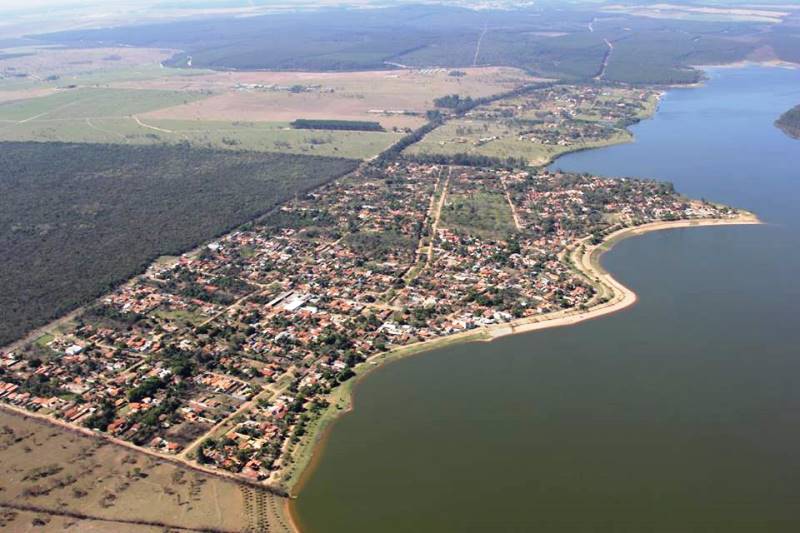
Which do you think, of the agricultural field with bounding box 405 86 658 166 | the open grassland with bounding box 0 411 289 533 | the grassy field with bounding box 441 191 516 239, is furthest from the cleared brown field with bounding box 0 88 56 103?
the open grassland with bounding box 0 411 289 533

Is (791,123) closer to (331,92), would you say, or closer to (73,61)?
(331,92)

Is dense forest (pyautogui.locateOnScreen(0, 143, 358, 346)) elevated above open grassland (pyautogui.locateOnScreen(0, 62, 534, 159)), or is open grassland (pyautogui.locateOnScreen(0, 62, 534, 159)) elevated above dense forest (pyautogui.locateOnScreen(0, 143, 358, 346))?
open grassland (pyautogui.locateOnScreen(0, 62, 534, 159))

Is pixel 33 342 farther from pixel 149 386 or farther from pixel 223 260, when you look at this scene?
pixel 223 260

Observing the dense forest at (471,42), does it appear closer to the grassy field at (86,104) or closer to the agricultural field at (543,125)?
the agricultural field at (543,125)

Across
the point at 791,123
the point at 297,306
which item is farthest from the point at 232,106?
the point at 791,123

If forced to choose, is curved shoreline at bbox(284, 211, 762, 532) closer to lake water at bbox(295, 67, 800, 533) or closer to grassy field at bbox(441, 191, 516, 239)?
lake water at bbox(295, 67, 800, 533)

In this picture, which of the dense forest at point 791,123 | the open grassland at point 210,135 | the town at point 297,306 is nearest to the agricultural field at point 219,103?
the open grassland at point 210,135
